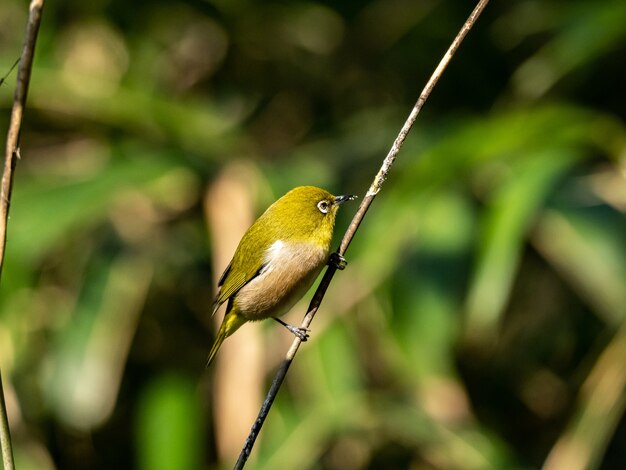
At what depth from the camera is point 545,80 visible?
380 centimetres

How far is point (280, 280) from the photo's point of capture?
2850 mm

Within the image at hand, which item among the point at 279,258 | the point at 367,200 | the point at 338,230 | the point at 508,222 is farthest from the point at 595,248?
the point at 367,200

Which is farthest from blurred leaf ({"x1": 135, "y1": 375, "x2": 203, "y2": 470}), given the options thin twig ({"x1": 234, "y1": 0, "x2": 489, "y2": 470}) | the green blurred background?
thin twig ({"x1": 234, "y1": 0, "x2": 489, "y2": 470})

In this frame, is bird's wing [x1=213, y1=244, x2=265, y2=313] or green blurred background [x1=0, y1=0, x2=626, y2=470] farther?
green blurred background [x1=0, y1=0, x2=626, y2=470]

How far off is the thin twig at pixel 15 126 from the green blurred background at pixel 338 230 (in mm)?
1872

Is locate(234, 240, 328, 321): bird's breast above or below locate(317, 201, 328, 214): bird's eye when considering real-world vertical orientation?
below

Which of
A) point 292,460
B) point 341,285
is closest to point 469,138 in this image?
point 341,285

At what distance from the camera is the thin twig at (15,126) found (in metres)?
1.09

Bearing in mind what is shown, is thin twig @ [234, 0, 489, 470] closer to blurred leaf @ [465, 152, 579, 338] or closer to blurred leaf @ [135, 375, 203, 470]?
blurred leaf @ [465, 152, 579, 338]

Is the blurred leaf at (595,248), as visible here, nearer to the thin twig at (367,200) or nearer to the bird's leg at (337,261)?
the bird's leg at (337,261)

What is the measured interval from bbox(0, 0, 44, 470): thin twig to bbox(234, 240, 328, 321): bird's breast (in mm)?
1591

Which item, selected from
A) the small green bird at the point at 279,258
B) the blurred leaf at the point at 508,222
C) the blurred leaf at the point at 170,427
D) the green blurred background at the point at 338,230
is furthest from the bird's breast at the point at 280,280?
the blurred leaf at the point at 170,427

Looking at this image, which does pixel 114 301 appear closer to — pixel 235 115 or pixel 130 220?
pixel 130 220

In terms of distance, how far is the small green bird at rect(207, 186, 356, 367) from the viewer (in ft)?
9.04
